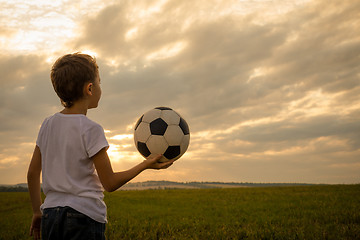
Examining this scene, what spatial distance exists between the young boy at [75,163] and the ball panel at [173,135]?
180cm

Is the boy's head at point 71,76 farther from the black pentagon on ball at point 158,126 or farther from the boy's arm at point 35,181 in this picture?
the black pentagon on ball at point 158,126

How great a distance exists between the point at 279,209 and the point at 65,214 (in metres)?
11.5

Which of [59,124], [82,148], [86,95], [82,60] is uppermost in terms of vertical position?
[82,60]

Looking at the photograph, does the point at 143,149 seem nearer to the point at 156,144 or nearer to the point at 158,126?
the point at 156,144

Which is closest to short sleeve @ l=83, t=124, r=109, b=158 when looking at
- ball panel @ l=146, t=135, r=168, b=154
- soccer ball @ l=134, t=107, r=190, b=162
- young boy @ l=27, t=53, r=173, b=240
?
young boy @ l=27, t=53, r=173, b=240

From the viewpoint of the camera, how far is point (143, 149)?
180 inches

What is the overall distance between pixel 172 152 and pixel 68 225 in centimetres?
220

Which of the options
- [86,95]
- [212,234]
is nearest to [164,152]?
[86,95]

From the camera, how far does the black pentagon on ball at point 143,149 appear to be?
4508 millimetres

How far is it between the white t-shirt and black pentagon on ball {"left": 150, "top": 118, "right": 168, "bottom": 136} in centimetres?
206

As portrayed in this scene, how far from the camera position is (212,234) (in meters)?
7.38

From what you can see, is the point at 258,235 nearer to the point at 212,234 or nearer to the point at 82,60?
the point at 212,234

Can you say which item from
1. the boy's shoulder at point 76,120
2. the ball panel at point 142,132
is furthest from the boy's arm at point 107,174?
the ball panel at point 142,132

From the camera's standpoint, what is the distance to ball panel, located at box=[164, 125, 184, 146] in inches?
176
